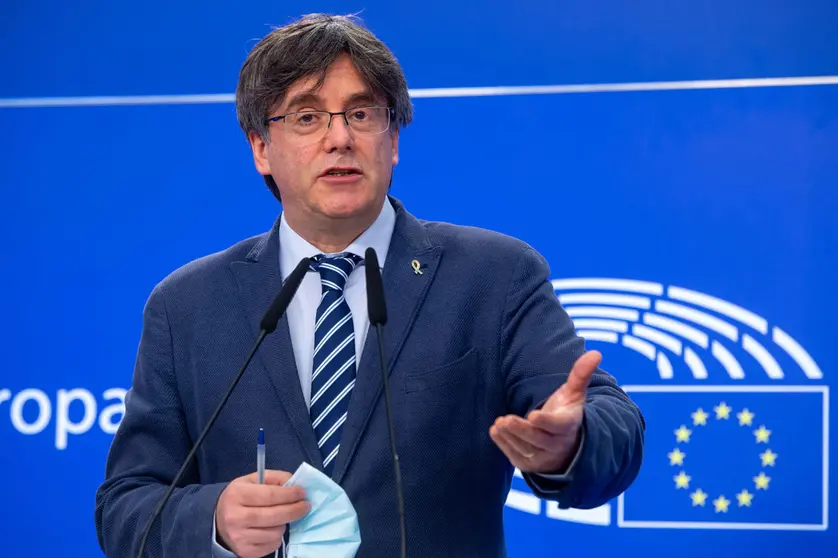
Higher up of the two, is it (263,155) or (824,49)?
(824,49)

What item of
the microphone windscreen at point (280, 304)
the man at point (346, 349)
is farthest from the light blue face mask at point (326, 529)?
the microphone windscreen at point (280, 304)

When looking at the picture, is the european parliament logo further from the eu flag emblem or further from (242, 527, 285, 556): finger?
(242, 527, 285, 556): finger

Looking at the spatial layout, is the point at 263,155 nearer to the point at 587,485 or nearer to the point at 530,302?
the point at 530,302

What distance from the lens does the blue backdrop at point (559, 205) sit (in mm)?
2771

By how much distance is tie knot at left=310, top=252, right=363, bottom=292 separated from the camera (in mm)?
1798

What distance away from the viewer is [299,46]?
5.98 ft

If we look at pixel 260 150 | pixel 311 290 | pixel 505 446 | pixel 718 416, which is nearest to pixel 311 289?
pixel 311 290

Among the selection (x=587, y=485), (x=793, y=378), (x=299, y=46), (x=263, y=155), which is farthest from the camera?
(x=793, y=378)

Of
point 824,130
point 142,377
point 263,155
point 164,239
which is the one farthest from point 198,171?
point 824,130

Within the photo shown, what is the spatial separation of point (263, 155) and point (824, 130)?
66.5 inches

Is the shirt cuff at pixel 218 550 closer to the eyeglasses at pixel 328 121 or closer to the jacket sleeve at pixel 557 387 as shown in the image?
the jacket sleeve at pixel 557 387

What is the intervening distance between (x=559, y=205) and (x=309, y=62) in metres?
1.27

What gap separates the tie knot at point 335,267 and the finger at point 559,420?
2.05 ft

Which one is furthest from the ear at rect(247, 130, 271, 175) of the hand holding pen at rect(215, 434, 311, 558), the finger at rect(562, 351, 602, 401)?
the finger at rect(562, 351, 602, 401)
